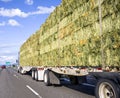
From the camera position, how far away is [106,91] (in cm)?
900

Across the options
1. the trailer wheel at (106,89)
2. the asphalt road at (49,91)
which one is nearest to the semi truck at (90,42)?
the trailer wheel at (106,89)

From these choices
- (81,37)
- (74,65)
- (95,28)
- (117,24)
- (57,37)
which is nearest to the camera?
(117,24)

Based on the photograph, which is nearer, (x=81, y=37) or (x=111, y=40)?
(x=111, y=40)

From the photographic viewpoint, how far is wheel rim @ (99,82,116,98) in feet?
29.0

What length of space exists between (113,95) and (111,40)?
1.61 meters

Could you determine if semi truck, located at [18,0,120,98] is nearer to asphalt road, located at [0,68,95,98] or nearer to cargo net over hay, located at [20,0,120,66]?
cargo net over hay, located at [20,0,120,66]

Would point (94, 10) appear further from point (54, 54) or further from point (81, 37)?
point (54, 54)

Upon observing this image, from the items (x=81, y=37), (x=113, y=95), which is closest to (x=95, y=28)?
(x=81, y=37)

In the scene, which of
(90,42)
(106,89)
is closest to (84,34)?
(90,42)

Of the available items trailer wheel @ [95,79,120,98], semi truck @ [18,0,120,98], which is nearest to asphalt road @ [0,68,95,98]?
semi truck @ [18,0,120,98]

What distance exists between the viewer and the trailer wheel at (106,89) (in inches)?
334

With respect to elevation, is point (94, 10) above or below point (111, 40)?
above

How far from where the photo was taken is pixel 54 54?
16250 mm

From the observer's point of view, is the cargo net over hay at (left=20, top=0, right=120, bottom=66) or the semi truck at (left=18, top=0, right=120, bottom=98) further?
the cargo net over hay at (left=20, top=0, right=120, bottom=66)
